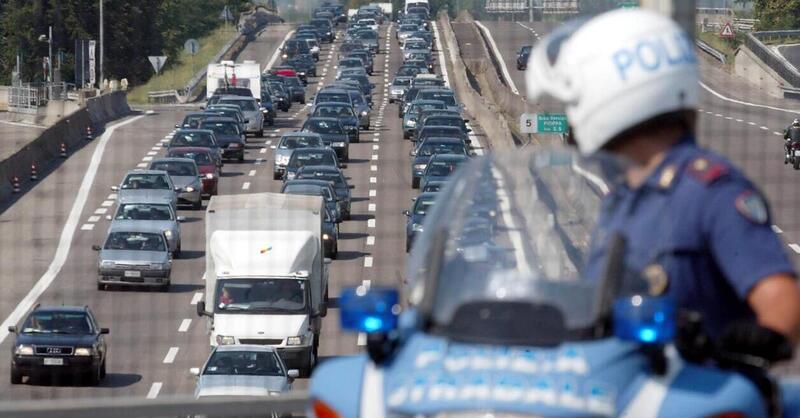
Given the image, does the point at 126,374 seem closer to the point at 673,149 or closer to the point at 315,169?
the point at 315,169

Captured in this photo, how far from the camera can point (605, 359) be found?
8.32 ft

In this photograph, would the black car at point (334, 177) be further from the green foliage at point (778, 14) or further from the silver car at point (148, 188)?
Result: the green foliage at point (778, 14)

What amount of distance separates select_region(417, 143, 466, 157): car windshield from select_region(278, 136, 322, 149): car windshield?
2667 mm

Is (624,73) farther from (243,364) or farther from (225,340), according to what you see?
(225,340)

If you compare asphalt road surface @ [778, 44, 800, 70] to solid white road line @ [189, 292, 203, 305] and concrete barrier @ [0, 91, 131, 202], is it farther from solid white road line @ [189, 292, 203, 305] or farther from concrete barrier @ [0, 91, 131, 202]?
solid white road line @ [189, 292, 203, 305]

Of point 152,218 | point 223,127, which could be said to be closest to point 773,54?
point 223,127

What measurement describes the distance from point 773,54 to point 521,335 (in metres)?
38.4

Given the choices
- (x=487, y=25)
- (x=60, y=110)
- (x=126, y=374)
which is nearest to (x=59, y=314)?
(x=126, y=374)

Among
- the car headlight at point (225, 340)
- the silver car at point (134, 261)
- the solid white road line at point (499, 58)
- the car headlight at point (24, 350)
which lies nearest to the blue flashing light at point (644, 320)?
the car headlight at point (24, 350)

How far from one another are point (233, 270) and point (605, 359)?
62.6ft

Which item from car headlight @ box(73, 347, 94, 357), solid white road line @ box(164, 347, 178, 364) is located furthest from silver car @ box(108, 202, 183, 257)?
car headlight @ box(73, 347, 94, 357)

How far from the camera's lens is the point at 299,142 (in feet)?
123

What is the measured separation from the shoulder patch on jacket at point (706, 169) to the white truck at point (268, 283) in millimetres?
18200

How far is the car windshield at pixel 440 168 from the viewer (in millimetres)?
31575
